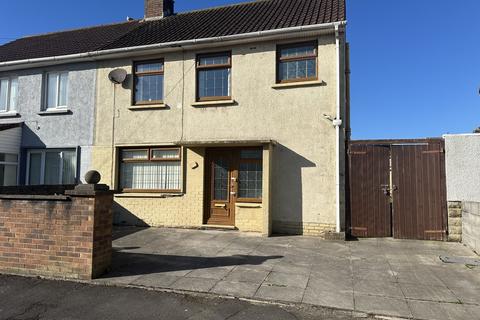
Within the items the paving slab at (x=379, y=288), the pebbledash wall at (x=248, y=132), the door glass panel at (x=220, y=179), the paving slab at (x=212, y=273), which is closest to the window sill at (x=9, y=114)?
the pebbledash wall at (x=248, y=132)

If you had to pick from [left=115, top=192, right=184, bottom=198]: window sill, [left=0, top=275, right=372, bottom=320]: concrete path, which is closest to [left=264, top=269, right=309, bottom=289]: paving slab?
[left=0, top=275, right=372, bottom=320]: concrete path

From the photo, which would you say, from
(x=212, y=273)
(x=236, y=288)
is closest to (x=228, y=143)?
(x=212, y=273)

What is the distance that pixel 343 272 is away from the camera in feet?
19.9

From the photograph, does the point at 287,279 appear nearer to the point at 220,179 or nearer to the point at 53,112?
the point at 220,179

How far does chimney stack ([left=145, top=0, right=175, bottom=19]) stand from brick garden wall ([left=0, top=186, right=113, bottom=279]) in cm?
1063

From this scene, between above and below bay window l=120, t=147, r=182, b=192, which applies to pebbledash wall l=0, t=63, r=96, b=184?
above

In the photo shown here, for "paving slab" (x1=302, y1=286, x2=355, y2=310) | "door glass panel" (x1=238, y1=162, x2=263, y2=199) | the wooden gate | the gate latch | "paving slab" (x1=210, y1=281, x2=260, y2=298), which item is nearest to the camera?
"paving slab" (x1=302, y1=286, x2=355, y2=310)

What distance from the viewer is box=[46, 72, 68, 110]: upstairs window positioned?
12078mm

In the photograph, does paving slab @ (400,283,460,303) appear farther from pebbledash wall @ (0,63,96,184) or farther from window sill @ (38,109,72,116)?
window sill @ (38,109,72,116)

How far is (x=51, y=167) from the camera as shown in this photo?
39.4 ft

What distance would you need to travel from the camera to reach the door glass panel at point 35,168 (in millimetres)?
12156

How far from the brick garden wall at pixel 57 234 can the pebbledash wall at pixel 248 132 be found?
4514 mm

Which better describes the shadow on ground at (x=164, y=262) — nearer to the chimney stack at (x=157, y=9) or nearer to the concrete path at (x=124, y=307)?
the concrete path at (x=124, y=307)

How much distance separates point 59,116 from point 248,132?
6.47m
